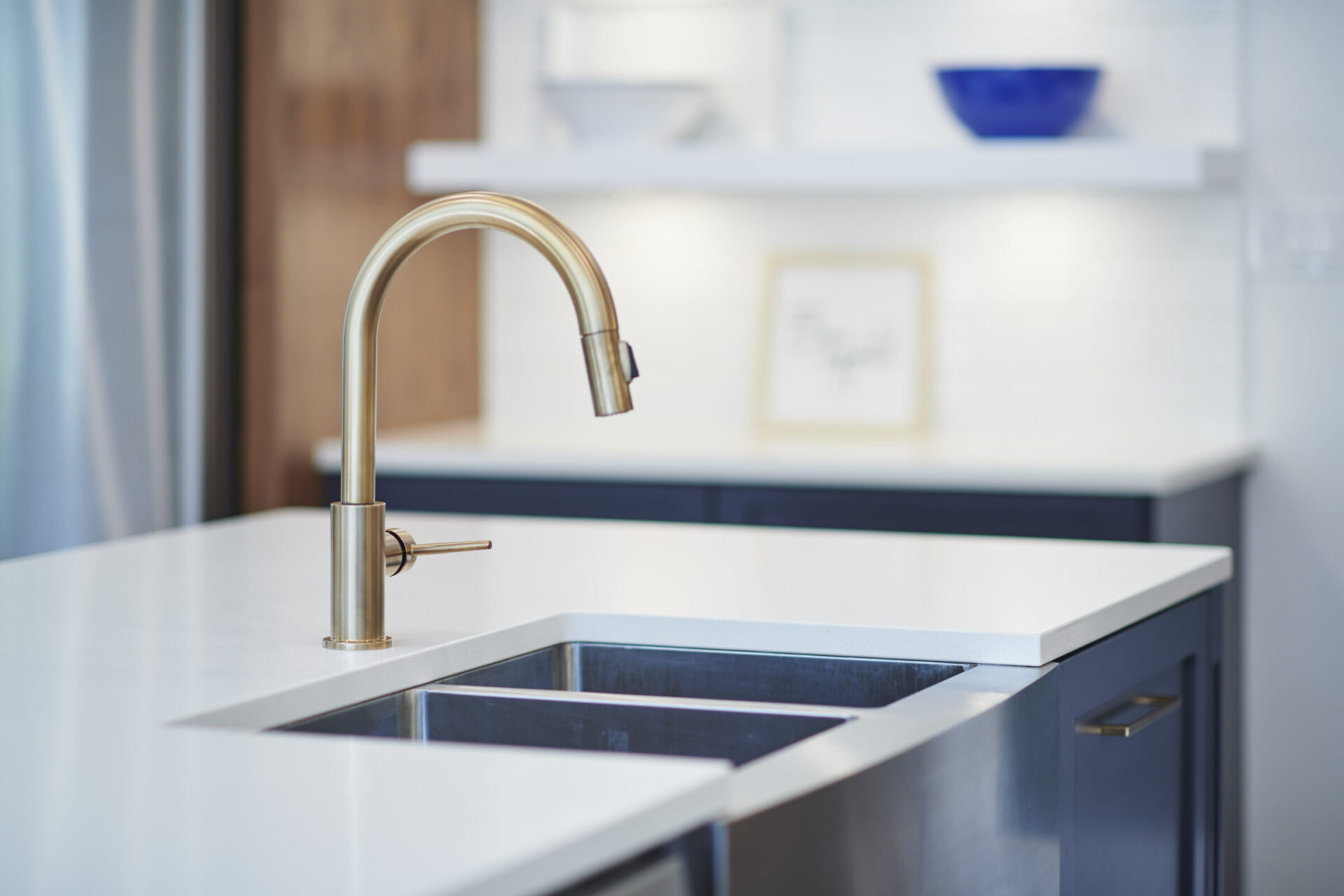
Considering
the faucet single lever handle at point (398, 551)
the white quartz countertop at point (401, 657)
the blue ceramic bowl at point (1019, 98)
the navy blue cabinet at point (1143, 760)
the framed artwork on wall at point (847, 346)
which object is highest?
the blue ceramic bowl at point (1019, 98)

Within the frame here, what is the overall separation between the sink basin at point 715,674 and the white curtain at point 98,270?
1.56 meters

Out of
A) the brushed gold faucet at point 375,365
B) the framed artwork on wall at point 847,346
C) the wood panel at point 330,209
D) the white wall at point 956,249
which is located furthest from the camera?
the framed artwork on wall at point 847,346

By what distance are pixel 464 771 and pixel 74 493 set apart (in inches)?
81.7

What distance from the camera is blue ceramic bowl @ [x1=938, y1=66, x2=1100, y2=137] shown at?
3156mm

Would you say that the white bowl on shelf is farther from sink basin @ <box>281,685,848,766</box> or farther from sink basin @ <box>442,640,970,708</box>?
sink basin @ <box>281,685,848,766</box>

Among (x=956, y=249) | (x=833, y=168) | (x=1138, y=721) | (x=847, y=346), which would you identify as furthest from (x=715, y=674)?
(x=956, y=249)

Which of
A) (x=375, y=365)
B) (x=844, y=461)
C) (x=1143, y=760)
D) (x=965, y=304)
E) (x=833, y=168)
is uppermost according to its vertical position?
(x=833, y=168)

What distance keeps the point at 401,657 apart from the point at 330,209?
7.15 feet

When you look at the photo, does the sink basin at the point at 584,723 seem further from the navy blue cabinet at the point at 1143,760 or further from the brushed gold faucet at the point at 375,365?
the navy blue cabinet at the point at 1143,760

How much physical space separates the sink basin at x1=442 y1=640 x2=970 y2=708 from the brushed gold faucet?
112 millimetres

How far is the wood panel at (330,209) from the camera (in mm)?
3094

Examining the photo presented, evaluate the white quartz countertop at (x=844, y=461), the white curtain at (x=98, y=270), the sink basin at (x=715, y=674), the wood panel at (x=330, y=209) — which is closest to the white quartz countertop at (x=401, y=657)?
the sink basin at (x=715, y=674)

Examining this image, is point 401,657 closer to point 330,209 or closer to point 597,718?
point 597,718

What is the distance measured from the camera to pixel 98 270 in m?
2.78
